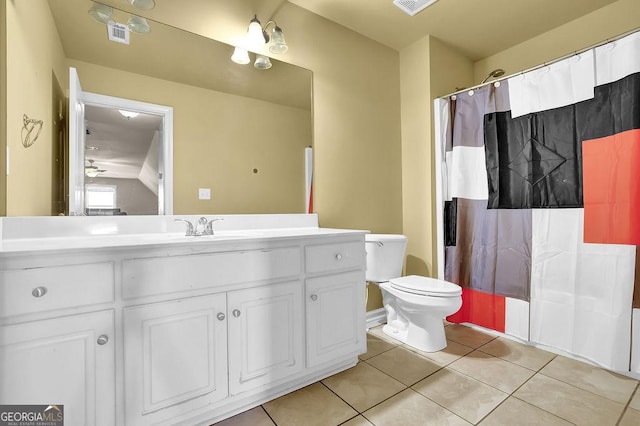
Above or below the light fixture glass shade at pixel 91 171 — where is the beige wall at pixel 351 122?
above

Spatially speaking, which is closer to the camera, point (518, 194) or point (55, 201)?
point (55, 201)

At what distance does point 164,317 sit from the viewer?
1149 mm

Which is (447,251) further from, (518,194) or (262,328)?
(262,328)

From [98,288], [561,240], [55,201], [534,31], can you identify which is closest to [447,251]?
[561,240]

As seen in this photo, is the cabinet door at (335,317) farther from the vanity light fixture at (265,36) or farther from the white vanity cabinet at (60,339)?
the vanity light fixture at (265,36)

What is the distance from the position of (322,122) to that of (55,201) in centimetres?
163

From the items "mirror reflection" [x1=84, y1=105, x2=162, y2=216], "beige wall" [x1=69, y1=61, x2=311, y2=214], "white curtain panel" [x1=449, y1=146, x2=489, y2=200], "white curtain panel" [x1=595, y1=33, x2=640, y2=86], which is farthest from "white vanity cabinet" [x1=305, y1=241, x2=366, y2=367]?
"white curtain panel" [x1=595, y1=33, x2=640, y2=86]

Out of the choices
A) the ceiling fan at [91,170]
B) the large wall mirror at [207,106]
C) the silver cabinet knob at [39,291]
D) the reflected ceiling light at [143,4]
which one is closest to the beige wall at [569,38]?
the large wall mirror at [207,106]

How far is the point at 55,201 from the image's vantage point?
4.65 feet

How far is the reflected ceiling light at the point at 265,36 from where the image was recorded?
189 cm

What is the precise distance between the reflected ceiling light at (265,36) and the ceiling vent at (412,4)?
857mm

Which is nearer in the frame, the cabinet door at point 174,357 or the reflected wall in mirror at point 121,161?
the cabinet door at point 174,357

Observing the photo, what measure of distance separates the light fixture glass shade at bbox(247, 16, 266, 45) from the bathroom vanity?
1188 millimetres

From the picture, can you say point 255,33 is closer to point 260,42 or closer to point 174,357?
point 260,42
